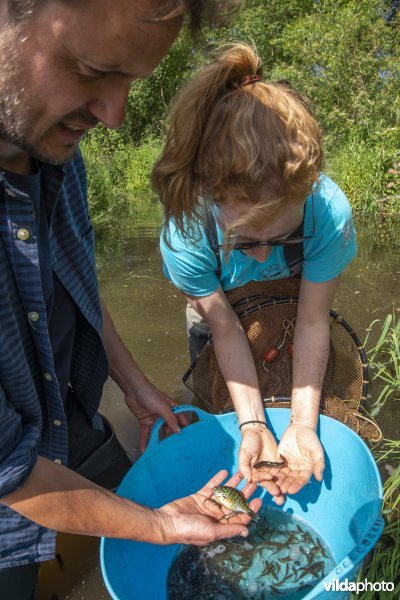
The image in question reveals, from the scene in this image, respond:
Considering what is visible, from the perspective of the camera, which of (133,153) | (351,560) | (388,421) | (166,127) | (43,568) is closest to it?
(351,560)

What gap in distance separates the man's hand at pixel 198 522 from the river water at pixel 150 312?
2.17ft

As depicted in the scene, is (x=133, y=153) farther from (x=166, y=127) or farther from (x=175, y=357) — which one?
(x=166, y=127)

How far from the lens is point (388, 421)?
2998mm

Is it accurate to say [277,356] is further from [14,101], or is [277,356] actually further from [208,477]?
[14,101]

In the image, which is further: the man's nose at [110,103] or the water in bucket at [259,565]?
the water in bucket at [259,565]

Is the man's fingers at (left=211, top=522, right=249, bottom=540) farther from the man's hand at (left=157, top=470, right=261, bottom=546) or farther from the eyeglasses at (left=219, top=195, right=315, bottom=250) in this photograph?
the eyeglasses at (left=219, top=195, right=315, bottom=250)

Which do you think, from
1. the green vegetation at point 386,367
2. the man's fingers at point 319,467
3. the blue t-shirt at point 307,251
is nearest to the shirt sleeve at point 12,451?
the blue t-shirt at point 307,251

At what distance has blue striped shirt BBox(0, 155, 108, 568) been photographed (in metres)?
1.46

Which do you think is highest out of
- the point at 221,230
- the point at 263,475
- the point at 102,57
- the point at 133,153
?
the point at 102,57

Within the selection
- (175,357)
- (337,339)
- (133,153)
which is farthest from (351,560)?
(133,153)

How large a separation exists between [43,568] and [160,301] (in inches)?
119

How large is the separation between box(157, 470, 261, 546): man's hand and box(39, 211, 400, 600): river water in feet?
2.17

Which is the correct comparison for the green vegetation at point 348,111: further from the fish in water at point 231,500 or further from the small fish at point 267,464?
the fish in water at point 231,500

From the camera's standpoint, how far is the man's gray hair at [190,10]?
107 centimetres
